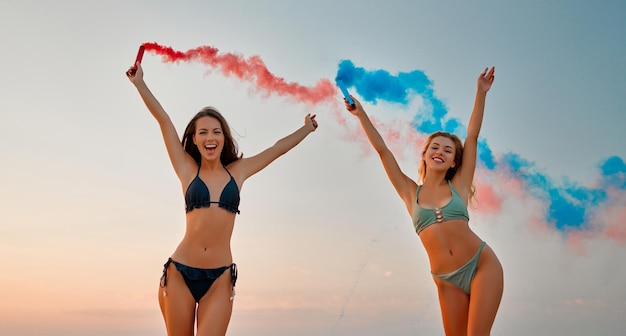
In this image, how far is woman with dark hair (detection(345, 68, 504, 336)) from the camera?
8141 millimetres

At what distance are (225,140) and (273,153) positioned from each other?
65 centimetres

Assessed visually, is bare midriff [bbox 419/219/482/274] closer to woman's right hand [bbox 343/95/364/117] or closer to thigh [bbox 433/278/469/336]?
thigh [bbox 433/278/469/336]

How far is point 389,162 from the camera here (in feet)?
30.2

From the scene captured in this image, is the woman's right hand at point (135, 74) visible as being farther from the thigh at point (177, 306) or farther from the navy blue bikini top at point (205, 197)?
the thigh at point (177, 306)

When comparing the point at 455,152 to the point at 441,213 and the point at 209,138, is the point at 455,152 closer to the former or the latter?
the point at 441,213

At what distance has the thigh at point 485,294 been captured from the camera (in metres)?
7.96

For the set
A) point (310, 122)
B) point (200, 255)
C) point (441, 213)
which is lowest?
point (200, 255)

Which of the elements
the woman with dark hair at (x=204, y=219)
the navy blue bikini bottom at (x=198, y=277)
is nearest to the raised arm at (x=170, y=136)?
the woman with dark hair at (x=204, y=219)

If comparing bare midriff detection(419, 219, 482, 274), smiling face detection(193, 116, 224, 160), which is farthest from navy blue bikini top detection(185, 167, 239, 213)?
bare midriff detection(419, 219, 482, 274)

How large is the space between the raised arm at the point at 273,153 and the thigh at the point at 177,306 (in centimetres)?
150

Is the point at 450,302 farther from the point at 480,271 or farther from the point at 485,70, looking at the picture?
the point at 485,70

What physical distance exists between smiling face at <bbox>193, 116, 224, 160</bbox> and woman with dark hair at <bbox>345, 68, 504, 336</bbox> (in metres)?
2.07

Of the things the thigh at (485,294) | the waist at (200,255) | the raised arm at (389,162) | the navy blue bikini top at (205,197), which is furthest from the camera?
the raised arm at (389,162)

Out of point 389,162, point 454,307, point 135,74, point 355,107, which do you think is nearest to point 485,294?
point 454,307
